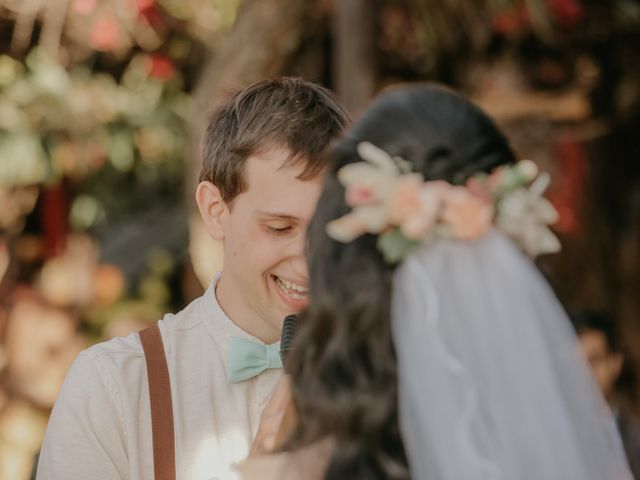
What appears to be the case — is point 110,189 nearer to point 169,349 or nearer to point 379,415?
point 169,349

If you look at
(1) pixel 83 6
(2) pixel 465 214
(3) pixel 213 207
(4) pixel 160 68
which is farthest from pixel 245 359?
(4) pixel 160 68

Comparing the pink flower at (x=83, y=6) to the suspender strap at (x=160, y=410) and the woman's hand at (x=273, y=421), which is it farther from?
the woman's hand at (x=273, y=421)

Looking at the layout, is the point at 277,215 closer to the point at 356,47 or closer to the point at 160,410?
the point at 160,410

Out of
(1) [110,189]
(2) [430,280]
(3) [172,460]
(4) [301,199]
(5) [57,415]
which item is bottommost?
(3) [172,460]

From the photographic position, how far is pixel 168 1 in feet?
18.4

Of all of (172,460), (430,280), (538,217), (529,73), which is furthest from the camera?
(529,73)

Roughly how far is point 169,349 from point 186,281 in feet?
13.7

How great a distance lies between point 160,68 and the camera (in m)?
5.88

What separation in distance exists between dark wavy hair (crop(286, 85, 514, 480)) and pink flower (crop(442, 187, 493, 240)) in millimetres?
60

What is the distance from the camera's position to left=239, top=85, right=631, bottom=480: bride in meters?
1.36

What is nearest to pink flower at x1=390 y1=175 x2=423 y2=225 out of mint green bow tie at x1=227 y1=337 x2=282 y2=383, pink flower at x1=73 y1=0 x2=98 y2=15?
mint green bow tie at x1=227 y1=337 x2=282 y2=383

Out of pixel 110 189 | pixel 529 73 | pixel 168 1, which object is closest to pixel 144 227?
pixel 110 189

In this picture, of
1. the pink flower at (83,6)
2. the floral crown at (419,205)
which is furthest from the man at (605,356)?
the pink flower at (83,6)

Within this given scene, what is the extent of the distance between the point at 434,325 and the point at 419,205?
0.56ft
